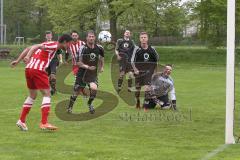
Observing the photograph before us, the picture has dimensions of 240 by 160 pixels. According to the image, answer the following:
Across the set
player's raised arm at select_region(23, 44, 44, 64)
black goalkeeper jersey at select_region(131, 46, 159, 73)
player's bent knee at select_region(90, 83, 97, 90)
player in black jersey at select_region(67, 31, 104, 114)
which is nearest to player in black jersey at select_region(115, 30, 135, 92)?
black goalkeeper jersey at select_region(131, 46, 159, 73)

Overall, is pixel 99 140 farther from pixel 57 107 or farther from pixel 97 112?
pixel 57 107

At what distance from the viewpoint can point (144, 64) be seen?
49.9ft

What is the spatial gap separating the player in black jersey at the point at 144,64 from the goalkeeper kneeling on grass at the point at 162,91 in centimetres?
16

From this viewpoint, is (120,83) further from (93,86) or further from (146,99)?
(93,86)

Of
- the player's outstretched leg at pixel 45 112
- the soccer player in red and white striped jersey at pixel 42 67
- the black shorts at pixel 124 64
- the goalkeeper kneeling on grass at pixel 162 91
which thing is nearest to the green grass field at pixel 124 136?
the player's outstretched leg at pixel 45 112

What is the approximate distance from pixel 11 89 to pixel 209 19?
29.2 metres

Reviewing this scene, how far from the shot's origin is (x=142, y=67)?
15.3 meters

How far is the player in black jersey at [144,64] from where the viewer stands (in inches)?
592

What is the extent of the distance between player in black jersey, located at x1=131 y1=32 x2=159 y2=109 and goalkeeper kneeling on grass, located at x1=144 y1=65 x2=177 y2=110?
16 centimetres

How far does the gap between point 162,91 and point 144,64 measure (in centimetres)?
93

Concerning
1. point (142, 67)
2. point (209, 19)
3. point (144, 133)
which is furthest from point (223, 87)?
point (209, 19)

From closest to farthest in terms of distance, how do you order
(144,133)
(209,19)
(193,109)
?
1. (144,133)
2. (193,109)
3. (209,19)

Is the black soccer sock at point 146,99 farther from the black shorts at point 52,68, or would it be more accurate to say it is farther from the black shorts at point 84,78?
the black shorts at point 52,68

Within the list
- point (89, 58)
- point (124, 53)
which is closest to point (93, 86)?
point (89, 58)
